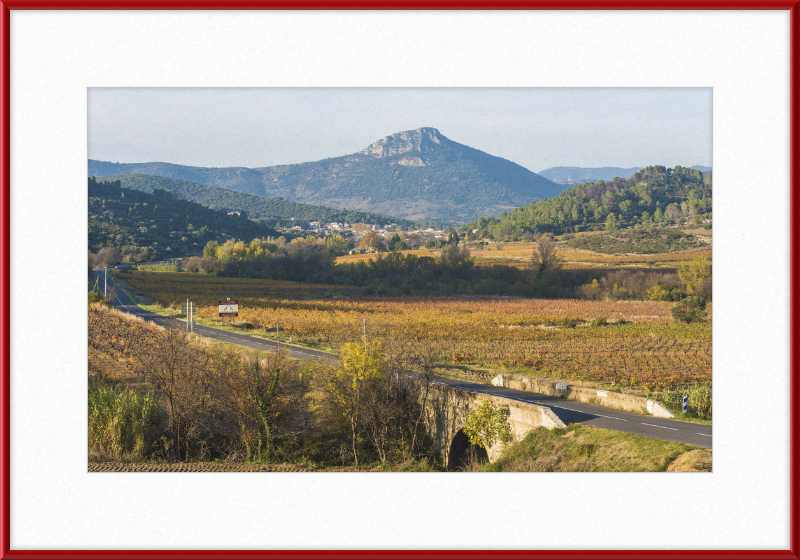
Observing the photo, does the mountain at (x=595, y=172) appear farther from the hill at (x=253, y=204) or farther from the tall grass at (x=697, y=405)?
the hill at (x=253, y=204)

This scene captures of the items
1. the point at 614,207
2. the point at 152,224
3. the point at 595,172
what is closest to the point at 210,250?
the point at 152,224

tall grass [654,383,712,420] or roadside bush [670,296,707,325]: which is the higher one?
roadside bush [670,296,707,325]

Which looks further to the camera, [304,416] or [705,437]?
[304,416]

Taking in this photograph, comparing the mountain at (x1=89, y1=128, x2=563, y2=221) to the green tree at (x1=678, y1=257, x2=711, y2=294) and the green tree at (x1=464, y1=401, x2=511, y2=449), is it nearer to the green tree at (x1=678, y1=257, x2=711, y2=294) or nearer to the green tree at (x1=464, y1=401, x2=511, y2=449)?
the green tree at (x1=678, y1=257, x2=711, y2=294)

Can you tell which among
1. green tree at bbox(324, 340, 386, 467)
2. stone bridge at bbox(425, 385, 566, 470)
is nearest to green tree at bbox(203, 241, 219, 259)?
green tree at bbox(324, 340, 386, 467)
